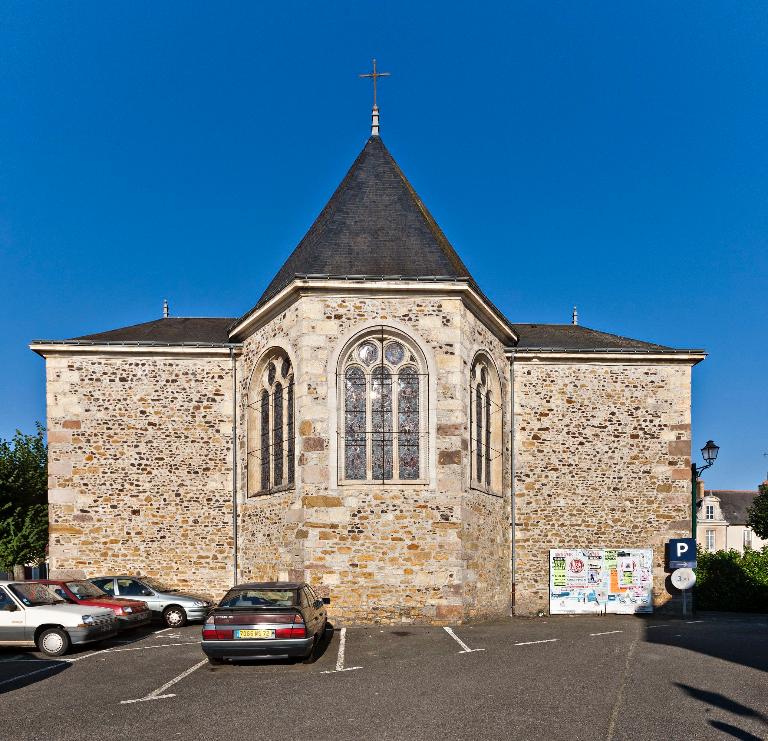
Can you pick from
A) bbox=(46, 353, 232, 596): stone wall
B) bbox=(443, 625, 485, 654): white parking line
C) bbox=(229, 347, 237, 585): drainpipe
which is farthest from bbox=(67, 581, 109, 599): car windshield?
bbox=(443, 625, 485, 654): white parking line

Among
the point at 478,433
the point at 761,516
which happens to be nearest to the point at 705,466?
the point at 478,433

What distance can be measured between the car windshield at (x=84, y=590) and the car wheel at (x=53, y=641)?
218 cm

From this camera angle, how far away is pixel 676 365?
20188 mm

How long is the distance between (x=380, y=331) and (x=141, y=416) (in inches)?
254

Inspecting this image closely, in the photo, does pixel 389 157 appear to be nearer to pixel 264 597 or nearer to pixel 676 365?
pixel 676 365

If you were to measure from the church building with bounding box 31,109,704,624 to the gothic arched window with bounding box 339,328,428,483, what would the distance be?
40 mm

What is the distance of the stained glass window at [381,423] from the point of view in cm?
1634

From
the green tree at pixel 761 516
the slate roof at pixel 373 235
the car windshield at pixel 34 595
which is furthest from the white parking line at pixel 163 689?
the green tree at pixel 761 516

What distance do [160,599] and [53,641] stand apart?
4.10 meters

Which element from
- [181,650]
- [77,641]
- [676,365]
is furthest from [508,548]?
[77,641]

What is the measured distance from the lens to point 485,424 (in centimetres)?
1848

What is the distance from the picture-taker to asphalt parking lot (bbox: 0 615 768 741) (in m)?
7.67

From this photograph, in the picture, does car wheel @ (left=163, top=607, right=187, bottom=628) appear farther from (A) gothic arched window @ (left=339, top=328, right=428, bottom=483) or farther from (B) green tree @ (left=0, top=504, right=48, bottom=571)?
(B) green tree @ (left=0, top=504, right=48, bottom=571)

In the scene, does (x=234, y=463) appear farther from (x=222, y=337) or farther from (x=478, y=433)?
(x=478, y=433)
